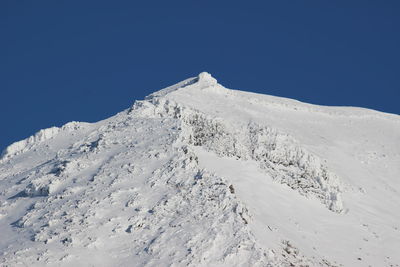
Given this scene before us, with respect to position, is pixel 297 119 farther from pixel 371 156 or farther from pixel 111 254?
pixel 111 254

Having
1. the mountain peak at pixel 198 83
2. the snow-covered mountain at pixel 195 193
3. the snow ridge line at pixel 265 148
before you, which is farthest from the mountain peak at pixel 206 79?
the snow ridge line at pixel 265 148

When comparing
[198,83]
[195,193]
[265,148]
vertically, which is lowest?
[195,193]

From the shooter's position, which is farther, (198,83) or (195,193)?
(198,83)

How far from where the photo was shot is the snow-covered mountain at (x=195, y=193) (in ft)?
112

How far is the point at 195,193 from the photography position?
38.2 metres

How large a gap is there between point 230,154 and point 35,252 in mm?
17806

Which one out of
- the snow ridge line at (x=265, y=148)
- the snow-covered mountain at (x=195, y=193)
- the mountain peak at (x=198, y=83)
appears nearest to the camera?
the snow-covered mountain at (x=195, y=193)

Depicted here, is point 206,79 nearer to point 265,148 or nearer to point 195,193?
point 265,148

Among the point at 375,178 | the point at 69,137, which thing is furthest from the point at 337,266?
the point at 69,137

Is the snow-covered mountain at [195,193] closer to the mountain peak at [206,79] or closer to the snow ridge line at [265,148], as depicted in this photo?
the snow ridge line at [265,148]

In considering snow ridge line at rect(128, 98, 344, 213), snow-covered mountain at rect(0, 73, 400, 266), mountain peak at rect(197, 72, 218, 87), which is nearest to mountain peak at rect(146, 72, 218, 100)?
mountain peak at rect(197, 72, 218, 87)

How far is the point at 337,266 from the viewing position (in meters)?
35.6

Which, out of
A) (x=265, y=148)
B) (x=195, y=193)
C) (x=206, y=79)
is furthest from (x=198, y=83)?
(x=195, y=193)

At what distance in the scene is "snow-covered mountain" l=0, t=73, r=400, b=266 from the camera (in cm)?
3422
